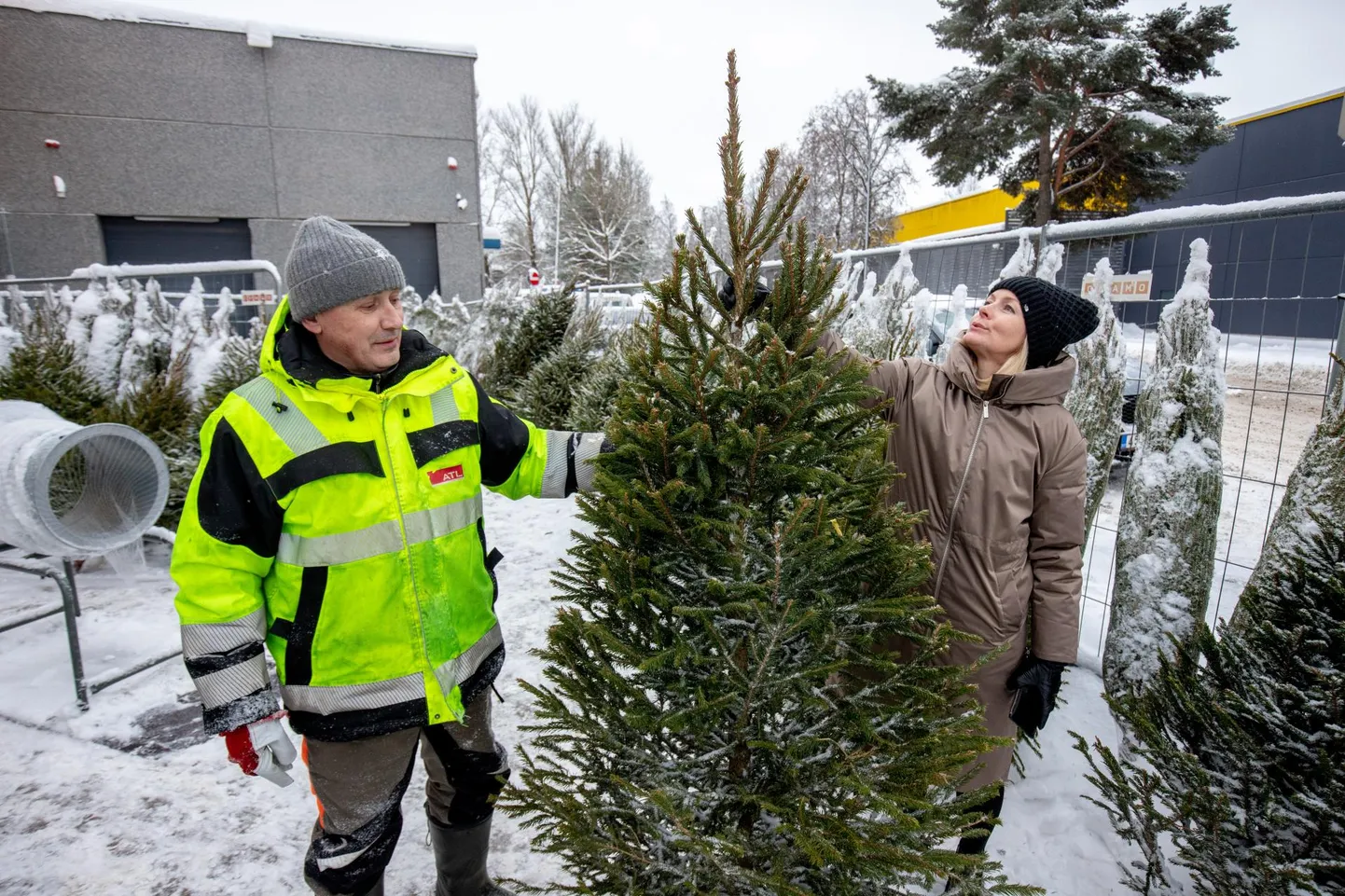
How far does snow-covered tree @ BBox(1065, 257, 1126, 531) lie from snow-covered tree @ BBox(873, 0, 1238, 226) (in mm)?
16139

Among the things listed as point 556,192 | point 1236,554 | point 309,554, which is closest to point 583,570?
point 309,554

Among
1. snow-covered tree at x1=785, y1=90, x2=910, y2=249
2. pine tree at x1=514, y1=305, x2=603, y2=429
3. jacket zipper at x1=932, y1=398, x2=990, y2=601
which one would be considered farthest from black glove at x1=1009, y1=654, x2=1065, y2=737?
snow-covered tree at x1=785, y1=90, x2=910, y2=249

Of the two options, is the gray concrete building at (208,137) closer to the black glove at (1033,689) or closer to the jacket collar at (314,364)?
the jacket collar at (314,364)

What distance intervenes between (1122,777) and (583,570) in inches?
71.2

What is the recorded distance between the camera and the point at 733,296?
1.79 metres

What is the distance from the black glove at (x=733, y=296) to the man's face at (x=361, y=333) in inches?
35.9

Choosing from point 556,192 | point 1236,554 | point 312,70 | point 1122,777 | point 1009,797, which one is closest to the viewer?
point 1122,777

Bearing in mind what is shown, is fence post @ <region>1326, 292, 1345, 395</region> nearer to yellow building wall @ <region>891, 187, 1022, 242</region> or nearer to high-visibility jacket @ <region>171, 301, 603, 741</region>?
high-visibility jacket @ <region>171, 301, 603, 741</region>

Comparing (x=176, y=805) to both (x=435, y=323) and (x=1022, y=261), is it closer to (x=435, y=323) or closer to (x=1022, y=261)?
(x=1022, y=261)

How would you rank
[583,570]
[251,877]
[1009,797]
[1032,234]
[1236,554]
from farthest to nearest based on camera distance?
[1236,554] → [1032,234] → [1009,797] → [251,877] → [583,570]

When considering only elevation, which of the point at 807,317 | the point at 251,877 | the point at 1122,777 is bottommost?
the point at 251,877

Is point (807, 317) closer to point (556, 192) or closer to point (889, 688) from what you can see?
point (889, 688)

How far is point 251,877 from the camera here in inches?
103

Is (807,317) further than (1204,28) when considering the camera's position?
No
